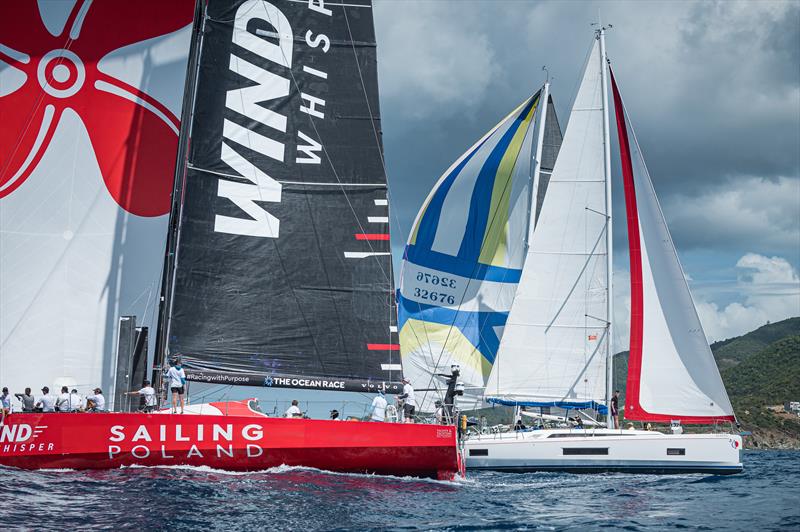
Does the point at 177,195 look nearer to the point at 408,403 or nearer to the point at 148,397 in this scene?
the point at 148,397

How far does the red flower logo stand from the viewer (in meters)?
16.5

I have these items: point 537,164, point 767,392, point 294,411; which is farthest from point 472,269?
point 767,392

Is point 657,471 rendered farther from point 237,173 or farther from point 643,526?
point 237,173

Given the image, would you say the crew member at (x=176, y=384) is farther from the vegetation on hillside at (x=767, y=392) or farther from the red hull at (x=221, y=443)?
the vegetation on hillside at (x=767, y=392)

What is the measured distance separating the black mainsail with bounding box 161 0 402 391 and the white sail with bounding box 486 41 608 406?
327 inches

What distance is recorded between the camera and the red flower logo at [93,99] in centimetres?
1648

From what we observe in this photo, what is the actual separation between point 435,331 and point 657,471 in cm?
1007

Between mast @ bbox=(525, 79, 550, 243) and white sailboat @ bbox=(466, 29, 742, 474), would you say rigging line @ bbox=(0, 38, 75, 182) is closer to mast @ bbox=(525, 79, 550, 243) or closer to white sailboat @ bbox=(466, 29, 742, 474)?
white sailboat @ bbox=(466, 29, 742, 474)

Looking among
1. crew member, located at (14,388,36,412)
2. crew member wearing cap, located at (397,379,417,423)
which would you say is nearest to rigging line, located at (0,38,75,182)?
crew member, located at (14,388,36,412)

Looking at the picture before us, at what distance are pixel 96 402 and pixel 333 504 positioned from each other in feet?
18.8

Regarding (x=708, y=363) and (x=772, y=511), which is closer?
(x=772, y=511)

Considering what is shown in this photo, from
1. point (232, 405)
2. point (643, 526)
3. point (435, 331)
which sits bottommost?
point (643, 526)

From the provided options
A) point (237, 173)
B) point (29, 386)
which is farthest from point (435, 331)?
point (29, 386)

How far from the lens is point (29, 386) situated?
15938 mm
